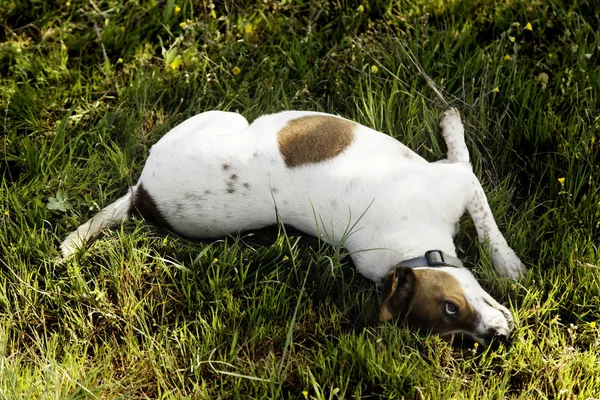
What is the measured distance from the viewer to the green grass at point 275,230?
145 inches

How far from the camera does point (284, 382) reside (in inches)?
146

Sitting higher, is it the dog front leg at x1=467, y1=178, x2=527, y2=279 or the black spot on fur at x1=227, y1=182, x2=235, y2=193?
the black spot on fur at x1=227, y1=182, x2=235, y2=193

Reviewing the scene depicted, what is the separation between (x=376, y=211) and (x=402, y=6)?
73.0 inches

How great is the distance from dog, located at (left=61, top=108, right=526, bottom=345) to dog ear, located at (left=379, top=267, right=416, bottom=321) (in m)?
0.20

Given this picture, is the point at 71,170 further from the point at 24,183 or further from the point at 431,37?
the point at 431,37

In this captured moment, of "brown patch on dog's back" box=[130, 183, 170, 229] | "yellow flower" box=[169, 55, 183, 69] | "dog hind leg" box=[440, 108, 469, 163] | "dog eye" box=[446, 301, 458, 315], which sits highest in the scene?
"yellow flower" box=[169, 55, 183, 69]

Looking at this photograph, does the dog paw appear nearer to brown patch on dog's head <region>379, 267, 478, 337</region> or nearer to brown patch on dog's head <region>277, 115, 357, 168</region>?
brown patch on dog's head <region>379, 267, 478, 337</region>

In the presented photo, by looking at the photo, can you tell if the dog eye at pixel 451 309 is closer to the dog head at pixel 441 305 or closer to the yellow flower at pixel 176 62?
the dog head at pixel 441 305

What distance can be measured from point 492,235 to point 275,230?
1.29 m

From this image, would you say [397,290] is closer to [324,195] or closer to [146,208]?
[324,195]

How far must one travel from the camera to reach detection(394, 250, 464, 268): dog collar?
145 inches

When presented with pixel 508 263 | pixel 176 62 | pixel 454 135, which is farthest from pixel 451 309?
pixel 176 62

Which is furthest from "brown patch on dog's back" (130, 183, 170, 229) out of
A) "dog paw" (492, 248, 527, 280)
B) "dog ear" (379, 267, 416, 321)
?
"dog paw" (492, 248, 527, 280)

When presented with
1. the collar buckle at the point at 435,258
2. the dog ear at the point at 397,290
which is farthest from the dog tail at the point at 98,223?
the collar buckle at the point at 435,258
